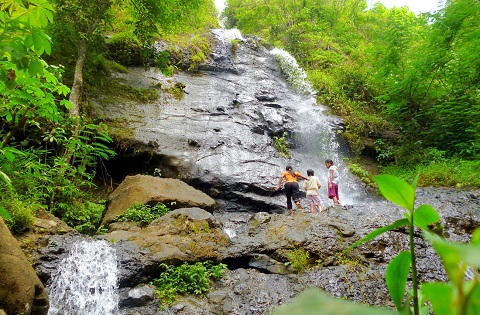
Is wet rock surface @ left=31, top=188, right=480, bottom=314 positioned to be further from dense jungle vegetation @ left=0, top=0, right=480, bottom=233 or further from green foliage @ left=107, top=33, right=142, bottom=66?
green foliage @ left=107, top=33, right=142, bottom=66

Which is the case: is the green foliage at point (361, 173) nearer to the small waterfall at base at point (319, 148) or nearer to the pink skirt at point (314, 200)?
the small waterfall at base at point (319, 148)

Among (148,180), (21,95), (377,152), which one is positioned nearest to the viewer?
(21,95)

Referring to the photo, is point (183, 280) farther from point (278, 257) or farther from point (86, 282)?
point (278, 257)

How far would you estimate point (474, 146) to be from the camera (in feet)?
32.4

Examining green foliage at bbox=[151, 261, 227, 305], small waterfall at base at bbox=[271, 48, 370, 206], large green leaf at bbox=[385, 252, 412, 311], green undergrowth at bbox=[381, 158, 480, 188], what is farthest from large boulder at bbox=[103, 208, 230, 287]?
green undergrowth at bbox=[381, 158, 480, 188]

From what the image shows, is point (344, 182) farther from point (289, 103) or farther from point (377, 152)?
point (289, 103)

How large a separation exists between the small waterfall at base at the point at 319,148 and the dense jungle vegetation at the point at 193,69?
63 cm

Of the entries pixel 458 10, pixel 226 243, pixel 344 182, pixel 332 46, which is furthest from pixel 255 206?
pixel 332 46

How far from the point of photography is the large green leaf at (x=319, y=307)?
0.31 metres

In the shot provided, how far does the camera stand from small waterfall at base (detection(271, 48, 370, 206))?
10656mm

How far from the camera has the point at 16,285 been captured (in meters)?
3.26

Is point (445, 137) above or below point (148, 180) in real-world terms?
above

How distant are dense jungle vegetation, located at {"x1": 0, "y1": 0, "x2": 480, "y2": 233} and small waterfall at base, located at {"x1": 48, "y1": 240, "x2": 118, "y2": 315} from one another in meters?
0.94

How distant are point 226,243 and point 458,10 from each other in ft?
30.9
